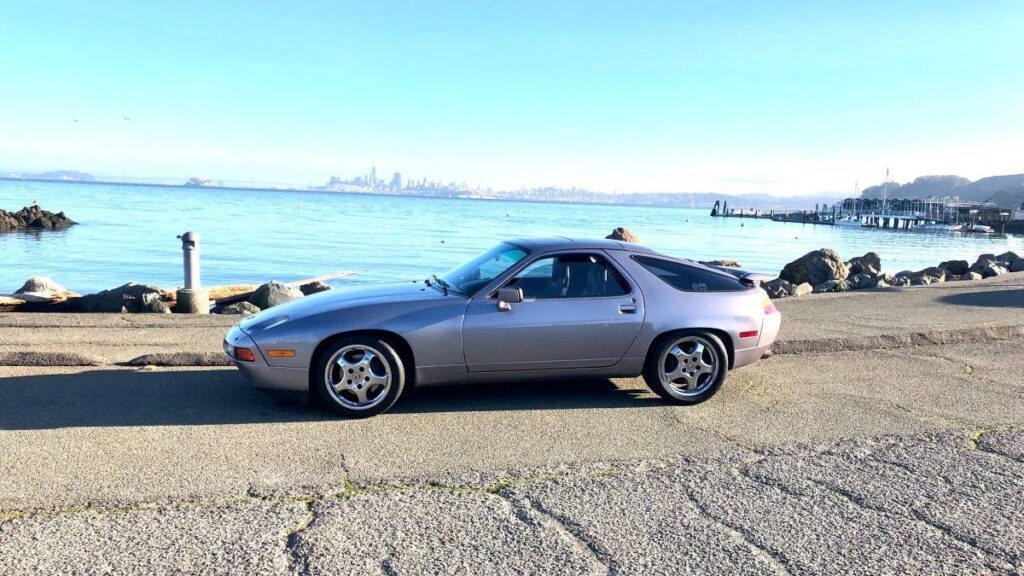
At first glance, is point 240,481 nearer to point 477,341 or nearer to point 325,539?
point 325,539

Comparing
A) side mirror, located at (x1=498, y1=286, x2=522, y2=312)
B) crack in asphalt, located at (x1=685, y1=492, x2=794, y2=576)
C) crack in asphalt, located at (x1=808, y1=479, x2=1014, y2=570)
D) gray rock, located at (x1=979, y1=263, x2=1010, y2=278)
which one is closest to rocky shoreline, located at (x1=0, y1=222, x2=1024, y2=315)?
gray rock, located at (x1=979, y1=263, x2=1010, y2=278)

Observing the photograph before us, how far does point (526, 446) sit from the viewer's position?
16.4ft

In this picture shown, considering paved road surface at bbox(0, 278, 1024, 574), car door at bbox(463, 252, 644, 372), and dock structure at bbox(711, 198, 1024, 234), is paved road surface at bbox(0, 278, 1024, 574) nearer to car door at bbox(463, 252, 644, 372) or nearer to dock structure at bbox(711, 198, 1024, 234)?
car door at bbox(463, 252, 644, 372)

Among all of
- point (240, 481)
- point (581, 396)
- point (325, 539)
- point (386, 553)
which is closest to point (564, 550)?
point (386, 553)

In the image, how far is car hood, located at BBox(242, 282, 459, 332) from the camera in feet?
18.6

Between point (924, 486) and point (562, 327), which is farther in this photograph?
point (562, 327)

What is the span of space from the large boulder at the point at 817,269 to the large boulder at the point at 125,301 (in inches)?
Answer: 606

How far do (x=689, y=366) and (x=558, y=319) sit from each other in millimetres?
1136

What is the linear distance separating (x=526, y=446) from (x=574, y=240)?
2040 millimetres

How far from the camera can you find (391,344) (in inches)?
222

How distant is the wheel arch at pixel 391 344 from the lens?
5488mm

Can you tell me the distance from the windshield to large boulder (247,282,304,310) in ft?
23.1

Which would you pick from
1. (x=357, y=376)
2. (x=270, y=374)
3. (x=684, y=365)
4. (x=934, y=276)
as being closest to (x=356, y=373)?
(x=357, y=376)

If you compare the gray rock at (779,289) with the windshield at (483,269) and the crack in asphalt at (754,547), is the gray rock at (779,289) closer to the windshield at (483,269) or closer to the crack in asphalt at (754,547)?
the windshield at (483,269)
